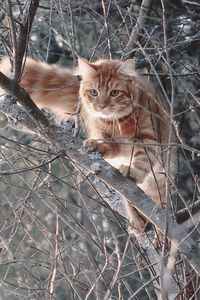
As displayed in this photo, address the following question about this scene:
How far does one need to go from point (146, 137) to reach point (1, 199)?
1.76 meters

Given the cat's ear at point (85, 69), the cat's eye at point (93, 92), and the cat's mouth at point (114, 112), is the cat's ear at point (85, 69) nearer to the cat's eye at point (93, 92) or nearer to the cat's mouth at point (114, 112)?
the cat's eye at point (93, 92)

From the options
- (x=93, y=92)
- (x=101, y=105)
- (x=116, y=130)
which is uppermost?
(x=93, y=92)

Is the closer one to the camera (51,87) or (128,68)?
(128,68)

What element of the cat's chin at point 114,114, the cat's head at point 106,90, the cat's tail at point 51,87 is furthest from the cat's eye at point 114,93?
the cat's tail at point 51,87

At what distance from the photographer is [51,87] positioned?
3777 millimetres

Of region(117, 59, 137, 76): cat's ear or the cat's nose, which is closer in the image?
region(117, 59, 137, 76): cat's ear

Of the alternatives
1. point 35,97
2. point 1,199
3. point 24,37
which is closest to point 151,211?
point 24,37

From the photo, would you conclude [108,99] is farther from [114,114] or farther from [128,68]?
[128,68]

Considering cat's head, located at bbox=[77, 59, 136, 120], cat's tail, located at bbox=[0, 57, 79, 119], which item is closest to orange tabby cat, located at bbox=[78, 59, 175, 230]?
cat's head, located at bbox=[77, 59, 136, 120]

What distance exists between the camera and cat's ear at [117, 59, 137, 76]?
355cm

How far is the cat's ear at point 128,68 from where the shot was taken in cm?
355

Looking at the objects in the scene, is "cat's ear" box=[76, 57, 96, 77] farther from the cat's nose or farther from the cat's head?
Result: the cat's nose

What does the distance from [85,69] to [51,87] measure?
209 mm

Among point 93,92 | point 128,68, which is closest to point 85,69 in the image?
point 93,92
